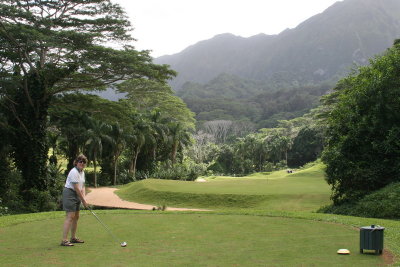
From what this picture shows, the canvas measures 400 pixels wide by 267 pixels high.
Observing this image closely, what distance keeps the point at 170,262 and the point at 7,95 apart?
19257mm

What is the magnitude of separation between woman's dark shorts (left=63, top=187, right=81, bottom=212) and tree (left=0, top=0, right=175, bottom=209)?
13.7m

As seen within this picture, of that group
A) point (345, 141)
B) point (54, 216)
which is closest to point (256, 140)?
point (345, 141)

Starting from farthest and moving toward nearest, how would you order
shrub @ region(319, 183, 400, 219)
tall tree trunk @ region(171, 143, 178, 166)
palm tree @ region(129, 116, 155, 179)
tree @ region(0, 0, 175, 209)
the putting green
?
tall tree trunk @ region(171, 143, 178, 166) → palm tree @ region(129, 116, 155, 179) → tree @ region(0, 0, 175, 209) → shrub @ region(319, 183, 400, 219) → the putting green

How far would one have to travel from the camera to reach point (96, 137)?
120 ft

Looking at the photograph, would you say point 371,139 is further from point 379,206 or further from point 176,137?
point 176,137

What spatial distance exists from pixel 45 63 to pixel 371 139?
59.6 feet

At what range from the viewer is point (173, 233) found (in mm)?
9609

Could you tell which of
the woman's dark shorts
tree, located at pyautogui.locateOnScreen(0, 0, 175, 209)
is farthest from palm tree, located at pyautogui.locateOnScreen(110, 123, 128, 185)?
the woman's dark shorts

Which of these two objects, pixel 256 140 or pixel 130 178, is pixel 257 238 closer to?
pixel 130 178

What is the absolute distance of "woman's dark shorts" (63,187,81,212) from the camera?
26.8 ft

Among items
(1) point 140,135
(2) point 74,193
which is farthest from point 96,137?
(2) point 74,193

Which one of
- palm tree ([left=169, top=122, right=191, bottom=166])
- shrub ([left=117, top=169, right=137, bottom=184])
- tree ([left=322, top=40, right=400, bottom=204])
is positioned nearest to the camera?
tree ([left=322, top=40, right=400, bottom=204])

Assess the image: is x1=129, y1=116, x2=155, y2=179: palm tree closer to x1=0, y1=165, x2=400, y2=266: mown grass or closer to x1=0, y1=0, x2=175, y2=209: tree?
x1=0, y1=0, x2=175, y2=209: tree

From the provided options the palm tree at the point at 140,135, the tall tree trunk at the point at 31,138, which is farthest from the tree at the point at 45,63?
the palm tree at the point at 140,135
